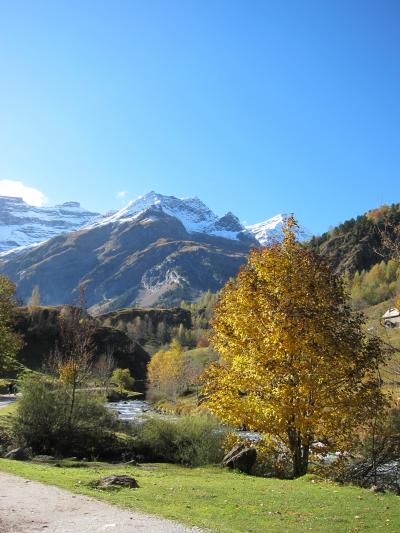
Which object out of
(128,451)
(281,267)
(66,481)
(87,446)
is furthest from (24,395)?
(281,267)

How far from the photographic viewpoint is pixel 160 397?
115m

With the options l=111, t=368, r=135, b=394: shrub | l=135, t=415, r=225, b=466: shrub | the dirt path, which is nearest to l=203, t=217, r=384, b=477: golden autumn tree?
the dirt path

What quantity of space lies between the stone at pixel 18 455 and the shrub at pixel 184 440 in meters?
10.1

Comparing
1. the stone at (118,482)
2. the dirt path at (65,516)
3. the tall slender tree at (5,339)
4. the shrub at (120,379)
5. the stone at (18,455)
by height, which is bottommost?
the shrub at (120,379)

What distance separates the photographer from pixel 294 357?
2236 cm

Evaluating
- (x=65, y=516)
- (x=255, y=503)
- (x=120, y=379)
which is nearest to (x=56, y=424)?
(x=255, y=503)

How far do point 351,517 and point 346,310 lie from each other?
1001 centimetres

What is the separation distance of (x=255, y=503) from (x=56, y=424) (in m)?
22.1

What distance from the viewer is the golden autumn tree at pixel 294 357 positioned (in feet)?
70.4

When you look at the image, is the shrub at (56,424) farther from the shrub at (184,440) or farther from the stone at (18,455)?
the stone at (18,455)

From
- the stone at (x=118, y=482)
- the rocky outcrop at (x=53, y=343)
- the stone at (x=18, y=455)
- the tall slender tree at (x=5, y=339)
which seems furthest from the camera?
the rocky outcrop at (x=53, y=343)

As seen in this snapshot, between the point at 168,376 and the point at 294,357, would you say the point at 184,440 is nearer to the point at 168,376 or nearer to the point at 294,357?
the point at 294,357

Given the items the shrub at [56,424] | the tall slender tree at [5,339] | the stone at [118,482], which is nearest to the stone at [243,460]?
the shrub at [56,424]

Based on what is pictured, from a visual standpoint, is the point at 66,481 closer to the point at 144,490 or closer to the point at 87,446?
the point at 144,490
